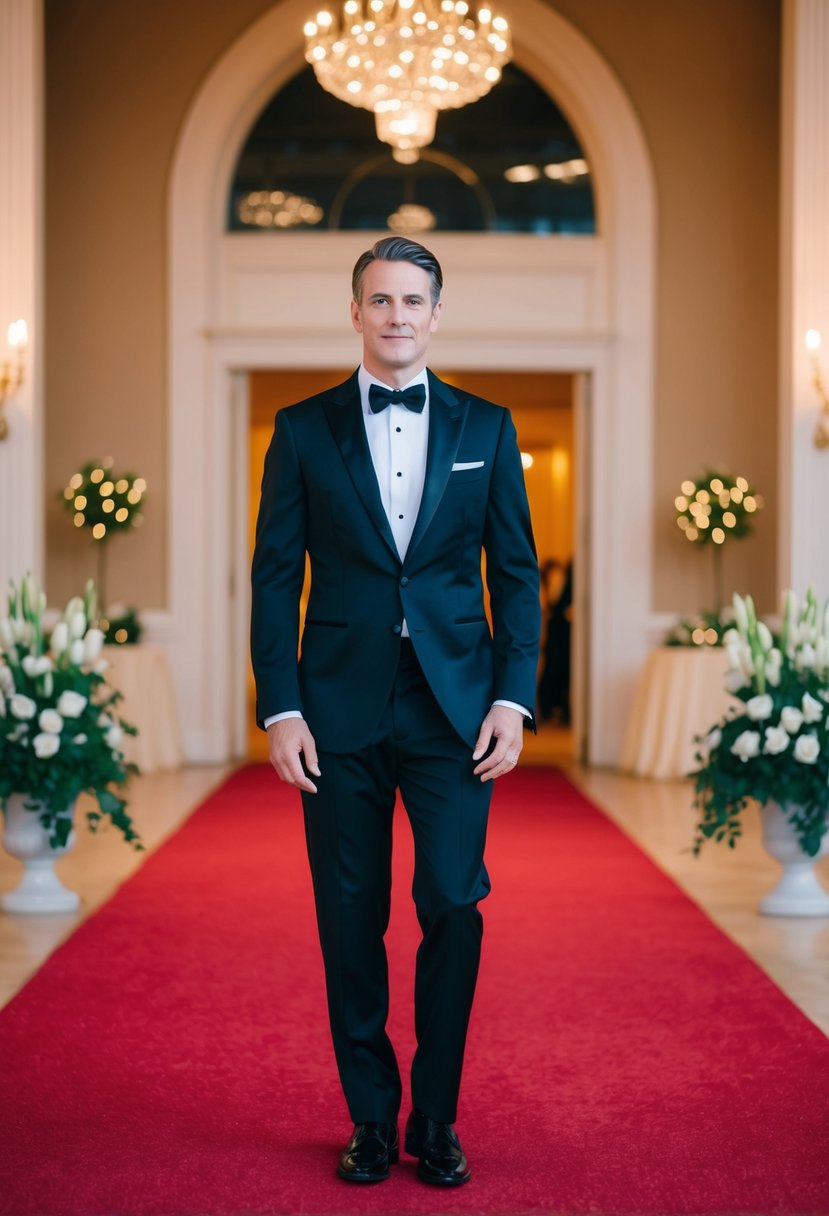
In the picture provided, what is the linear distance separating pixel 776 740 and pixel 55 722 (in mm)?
2367

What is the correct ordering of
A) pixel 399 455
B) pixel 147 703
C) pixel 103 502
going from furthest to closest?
1. pixel 103 502
2. pixel 147 703
3. pixel 399 455

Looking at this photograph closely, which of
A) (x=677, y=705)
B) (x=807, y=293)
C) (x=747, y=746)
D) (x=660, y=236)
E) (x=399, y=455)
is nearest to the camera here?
(x=399, y=455)

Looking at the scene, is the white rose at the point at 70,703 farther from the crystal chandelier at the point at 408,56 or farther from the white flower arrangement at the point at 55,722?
the crystal chandelier at the point at 408,56

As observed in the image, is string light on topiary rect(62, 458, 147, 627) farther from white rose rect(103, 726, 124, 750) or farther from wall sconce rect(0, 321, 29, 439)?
white rose rect(103, 726, 124, 750)

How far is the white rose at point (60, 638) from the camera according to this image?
16.6 ft

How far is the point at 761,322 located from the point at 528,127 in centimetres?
202

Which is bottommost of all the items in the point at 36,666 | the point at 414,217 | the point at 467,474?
the point at 36,666

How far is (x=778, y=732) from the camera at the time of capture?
5.05 meters

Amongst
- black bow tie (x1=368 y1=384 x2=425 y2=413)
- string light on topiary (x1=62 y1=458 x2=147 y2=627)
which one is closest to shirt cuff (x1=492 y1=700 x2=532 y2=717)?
black bow tie (x1=368 y1=384 x2=425 y2=413)

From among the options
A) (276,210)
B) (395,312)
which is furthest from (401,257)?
Answer: (276,210)

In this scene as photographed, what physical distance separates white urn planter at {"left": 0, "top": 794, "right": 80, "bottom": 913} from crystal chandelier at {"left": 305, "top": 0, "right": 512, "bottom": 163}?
4517 millimetres

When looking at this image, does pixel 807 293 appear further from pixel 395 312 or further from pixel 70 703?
pixel 395 312

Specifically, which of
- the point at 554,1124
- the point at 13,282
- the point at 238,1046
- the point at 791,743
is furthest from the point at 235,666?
the point at 554,1124

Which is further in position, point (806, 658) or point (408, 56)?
point (408, 56)
